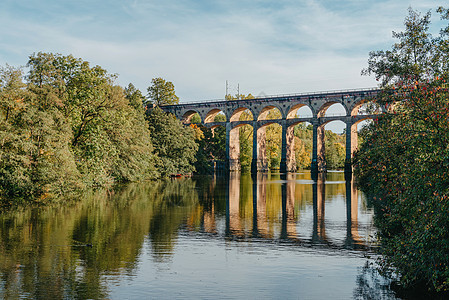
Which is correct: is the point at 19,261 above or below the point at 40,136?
below

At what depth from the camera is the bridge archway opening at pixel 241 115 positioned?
84.9m

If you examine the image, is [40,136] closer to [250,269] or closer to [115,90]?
[115,90]

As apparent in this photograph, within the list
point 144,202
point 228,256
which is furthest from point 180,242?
point 144,202

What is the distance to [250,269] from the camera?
1225cm

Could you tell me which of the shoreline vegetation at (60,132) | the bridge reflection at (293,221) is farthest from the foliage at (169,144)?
the bridge reflection at (293,221)

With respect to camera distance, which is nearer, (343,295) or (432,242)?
(432,242)

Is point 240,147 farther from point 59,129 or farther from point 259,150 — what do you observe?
point 59,129

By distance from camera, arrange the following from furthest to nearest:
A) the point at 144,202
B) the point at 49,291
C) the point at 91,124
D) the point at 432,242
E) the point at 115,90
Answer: the point at 115,90
the point at 91,124
the point at 144,202
the point at 49,291
the point at 432,242

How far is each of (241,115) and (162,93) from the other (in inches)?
659

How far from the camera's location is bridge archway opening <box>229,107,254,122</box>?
3342 inches

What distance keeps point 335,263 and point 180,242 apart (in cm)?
557

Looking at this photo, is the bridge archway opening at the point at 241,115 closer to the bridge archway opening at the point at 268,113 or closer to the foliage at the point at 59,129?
the bridge archway opening at the point at 268,113

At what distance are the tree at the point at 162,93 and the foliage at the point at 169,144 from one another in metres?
29.0

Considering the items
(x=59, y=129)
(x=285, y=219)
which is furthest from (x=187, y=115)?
(x=285, y=219)
